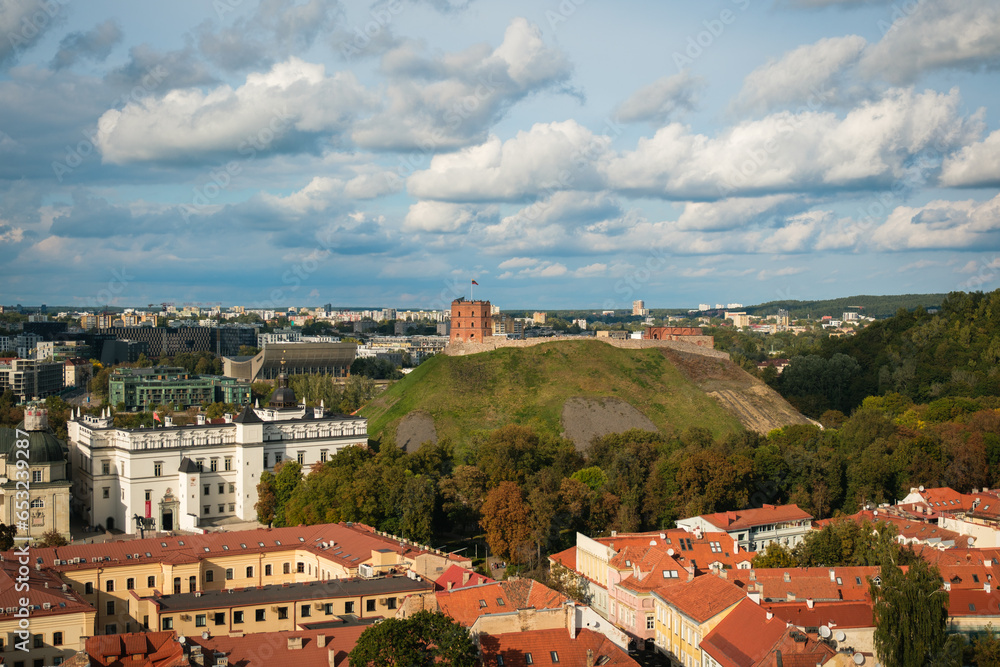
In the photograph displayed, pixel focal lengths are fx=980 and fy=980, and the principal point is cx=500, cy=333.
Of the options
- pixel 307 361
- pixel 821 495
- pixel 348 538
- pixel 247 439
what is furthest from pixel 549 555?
pixel 307 361

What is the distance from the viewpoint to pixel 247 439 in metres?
73.9

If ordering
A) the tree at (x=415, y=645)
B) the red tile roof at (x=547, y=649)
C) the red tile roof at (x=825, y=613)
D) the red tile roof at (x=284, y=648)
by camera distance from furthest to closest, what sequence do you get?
the red tile roof at (x=825, y=613)
the red tile roof at (x=547, y=649)
the red tile roof at (x=284, y=648)
the tree at (x=415, y=645)

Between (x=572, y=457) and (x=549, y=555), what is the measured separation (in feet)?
59.3

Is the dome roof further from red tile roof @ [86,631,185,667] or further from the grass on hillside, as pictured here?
red tile roof @ [86,631,185,667]

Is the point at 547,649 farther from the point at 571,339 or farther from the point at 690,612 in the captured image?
the point at 571,339

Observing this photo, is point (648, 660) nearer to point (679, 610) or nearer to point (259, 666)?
point (679, 610)

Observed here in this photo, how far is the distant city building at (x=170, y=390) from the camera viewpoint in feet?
463

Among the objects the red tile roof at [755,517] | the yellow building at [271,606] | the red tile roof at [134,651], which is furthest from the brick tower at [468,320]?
the red tile roof at [134,651]

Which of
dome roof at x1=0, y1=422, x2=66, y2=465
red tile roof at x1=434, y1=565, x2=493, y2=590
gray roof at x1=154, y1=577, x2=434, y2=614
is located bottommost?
gray roof at x1=154, y1=577, x2=434, y2=614

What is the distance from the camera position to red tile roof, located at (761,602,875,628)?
128 ft

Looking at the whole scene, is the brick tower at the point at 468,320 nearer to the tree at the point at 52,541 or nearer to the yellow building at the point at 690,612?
the tree at the point at 52,541

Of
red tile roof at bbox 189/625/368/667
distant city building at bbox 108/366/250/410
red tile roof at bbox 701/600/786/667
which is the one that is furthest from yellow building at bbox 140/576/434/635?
distant city building at bbox 108/366/250/410

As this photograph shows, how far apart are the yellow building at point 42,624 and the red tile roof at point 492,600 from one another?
1412cm

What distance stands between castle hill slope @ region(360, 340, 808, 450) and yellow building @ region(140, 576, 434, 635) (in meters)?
47.3
